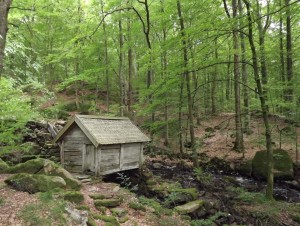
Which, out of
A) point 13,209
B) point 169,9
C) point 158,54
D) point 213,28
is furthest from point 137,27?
point 13,209

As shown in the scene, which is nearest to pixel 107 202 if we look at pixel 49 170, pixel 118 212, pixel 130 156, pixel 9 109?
pixel 118 212

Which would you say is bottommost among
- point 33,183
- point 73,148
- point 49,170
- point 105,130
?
point 33,183

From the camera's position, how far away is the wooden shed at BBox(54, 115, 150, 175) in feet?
35.5

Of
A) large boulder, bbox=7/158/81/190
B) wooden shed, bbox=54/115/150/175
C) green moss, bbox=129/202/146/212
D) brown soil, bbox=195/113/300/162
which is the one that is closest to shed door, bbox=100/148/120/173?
wooden shed, bbox=54/115/150/175

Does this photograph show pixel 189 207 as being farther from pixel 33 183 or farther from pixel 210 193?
pixel 33 183

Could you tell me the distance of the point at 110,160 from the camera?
11.3m

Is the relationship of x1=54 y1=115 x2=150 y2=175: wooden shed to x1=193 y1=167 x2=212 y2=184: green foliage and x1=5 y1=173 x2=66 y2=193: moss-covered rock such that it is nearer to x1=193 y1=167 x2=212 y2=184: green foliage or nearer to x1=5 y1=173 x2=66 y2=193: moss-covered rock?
x1=5 y1=173 x2=66 y2=193: moss-covered rock

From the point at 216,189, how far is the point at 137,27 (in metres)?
10.7

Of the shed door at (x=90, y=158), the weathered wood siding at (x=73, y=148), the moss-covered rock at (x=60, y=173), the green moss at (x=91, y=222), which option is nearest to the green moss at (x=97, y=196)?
the moss-covered rock at (x=60, y=173)

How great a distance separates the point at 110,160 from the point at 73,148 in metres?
1.86

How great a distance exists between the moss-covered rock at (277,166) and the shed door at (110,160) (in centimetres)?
755

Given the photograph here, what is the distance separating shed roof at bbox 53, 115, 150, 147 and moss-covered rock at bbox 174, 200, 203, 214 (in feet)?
13.0

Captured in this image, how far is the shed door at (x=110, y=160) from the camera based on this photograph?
36.0ft

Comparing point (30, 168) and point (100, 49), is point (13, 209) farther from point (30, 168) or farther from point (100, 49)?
point (100, 49)
